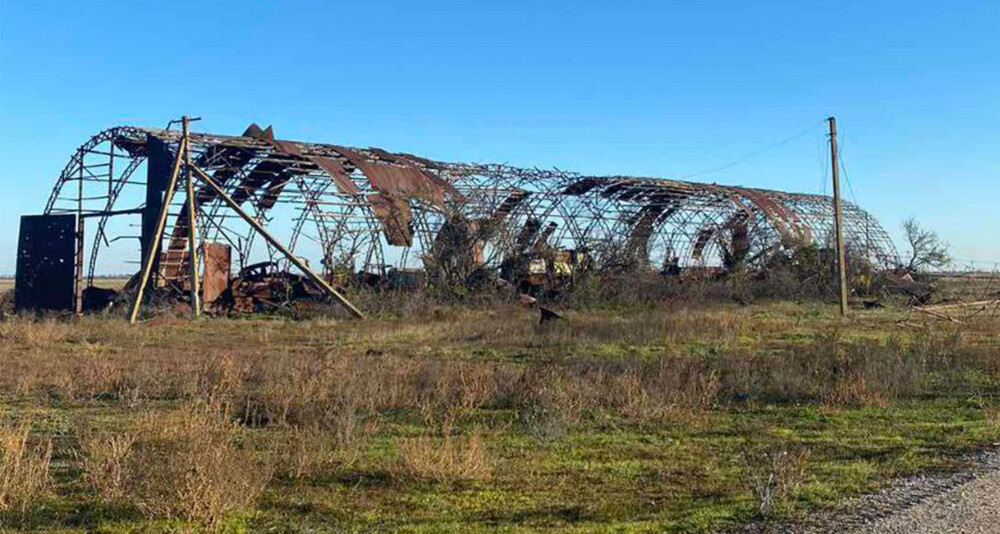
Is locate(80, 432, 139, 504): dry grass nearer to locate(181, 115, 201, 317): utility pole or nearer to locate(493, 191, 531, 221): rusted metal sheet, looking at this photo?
locate(181, 115, 201, 317): utility pole

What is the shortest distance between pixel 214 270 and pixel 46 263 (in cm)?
504

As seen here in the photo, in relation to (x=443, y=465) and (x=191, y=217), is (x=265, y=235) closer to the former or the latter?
(x=191, y=217)

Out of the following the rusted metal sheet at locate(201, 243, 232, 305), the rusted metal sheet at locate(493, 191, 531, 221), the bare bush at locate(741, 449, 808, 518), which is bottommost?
the bare bush at locate(741, 449, 808, 518)

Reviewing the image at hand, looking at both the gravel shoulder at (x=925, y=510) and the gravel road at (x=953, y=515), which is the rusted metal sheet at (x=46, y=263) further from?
the gravel road at (x=953, y=515)

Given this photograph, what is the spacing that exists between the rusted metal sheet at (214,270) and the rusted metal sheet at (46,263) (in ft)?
12.9

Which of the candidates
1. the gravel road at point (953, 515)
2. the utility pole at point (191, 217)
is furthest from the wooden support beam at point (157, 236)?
the gravel road at point (953, 515)

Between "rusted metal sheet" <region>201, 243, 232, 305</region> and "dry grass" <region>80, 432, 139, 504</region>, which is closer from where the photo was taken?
"dry grass" <region>80, 432, 139, 504</region>

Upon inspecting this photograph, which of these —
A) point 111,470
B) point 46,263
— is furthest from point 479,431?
point 46,263

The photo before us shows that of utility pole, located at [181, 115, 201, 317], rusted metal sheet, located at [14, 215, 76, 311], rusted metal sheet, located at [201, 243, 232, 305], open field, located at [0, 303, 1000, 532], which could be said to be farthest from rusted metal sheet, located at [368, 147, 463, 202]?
open field, located at [0, 303, 1000, 532]

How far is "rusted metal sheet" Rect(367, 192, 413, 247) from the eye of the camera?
2750 cm

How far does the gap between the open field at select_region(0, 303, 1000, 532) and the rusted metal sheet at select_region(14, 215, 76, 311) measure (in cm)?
801

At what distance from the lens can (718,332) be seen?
19219 millimetres

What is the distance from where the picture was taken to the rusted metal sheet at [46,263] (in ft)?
82.2

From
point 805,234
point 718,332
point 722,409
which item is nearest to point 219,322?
point 718,332
